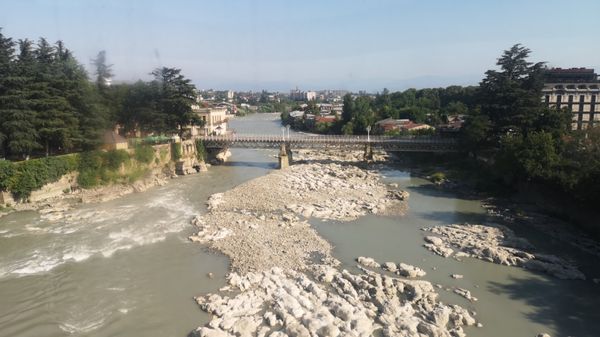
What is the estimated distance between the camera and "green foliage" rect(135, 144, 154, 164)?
3319 centimetres

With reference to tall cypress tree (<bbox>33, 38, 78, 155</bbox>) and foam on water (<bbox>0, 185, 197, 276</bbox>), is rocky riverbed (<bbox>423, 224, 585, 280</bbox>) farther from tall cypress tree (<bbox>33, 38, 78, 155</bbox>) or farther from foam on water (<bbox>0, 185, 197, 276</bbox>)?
tall cypress tree (<bbox>33, 38, 78, 155</bbox>)

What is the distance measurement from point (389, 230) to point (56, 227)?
18127 millimetres

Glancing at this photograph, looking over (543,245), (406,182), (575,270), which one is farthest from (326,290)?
(406,182)

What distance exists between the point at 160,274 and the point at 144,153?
1950 centimetres

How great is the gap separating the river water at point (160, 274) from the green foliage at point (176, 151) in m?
12.0

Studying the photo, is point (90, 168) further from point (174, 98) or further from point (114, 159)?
point (174, 98)

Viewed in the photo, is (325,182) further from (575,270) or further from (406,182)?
(575,270)

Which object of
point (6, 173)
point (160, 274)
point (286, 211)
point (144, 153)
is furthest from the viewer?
point (144, 153)

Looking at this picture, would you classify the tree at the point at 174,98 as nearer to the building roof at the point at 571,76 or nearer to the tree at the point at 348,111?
the tree at the point at 348,111

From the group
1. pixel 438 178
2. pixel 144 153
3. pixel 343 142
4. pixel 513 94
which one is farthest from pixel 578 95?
pixel 144 153

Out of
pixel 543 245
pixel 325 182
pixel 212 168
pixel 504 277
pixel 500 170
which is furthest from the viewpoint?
pixel 212 168

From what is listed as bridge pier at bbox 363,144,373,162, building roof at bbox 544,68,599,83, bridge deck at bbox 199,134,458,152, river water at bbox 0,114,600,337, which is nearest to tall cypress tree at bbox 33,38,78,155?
river water at bbox 0,114,600,337

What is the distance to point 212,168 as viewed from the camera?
1655 inches

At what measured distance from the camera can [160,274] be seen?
1655 centimetres
